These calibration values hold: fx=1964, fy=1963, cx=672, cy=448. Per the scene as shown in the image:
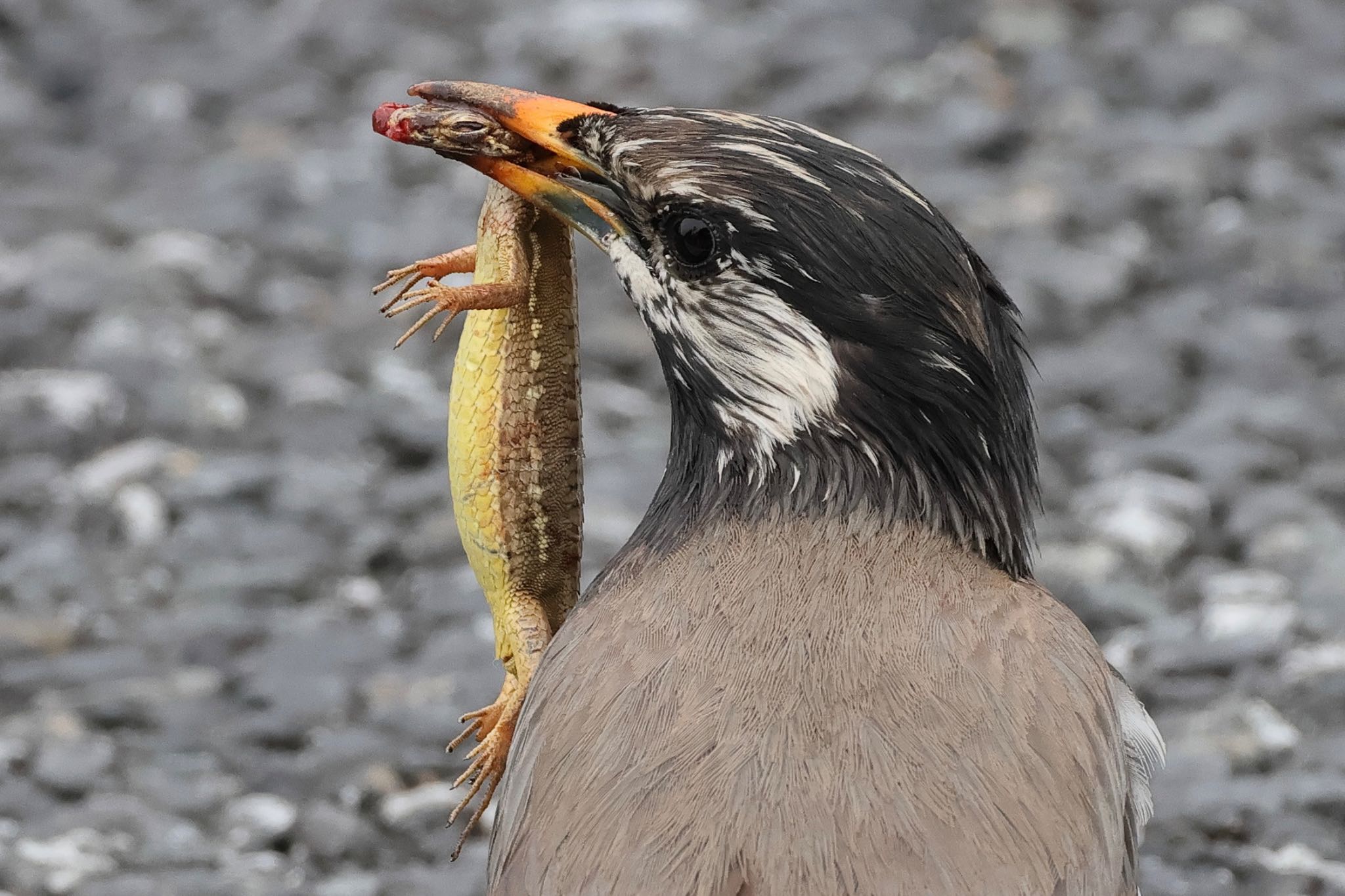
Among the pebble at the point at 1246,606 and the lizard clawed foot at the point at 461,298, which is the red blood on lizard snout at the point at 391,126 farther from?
the pebble at the point at 1246,606

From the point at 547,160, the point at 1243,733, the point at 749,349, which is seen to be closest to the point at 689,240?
the point at 749,349

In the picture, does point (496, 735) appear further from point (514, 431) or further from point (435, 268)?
point (435, 268)

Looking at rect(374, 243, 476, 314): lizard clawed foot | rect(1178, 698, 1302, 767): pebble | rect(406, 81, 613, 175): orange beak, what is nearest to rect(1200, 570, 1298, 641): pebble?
rect(1178, 698, 1302, 767): pebble

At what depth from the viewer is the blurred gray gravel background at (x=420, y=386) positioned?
5.55 m

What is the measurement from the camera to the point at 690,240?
3.60 meters

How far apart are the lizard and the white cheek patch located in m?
0.20

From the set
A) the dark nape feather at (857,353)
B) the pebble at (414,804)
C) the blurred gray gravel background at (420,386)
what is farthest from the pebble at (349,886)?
the dark nape feather at (857,353)

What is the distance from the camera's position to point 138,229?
8.26 metres

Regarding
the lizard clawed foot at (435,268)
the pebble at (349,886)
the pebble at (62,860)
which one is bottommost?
the pebble at (62,860)

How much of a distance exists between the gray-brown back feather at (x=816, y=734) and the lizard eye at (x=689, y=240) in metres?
0.52

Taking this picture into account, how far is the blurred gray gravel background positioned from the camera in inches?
218

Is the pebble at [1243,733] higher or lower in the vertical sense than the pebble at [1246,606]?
lower

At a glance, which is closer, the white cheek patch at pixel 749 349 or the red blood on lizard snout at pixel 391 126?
the white cheek patch at pixel 749 349

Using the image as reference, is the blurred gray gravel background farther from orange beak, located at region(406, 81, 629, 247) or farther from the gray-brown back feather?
orange beak, located at region(406, 81, 629, 247)
